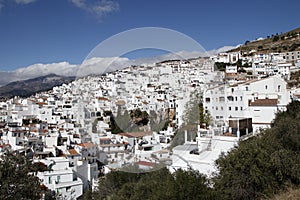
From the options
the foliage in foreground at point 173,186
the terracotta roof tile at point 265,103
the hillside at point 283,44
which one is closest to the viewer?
the foliage in foreground at point 173,186

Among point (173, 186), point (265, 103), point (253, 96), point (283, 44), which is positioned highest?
point (283, 44)

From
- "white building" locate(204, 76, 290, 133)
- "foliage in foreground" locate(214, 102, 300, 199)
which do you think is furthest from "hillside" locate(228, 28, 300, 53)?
"foliage in foreground" locate(214, 102, 300, 199)

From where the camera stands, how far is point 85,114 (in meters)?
3.06

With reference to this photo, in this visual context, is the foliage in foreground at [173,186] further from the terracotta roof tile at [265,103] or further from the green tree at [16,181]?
the terracotta roof tile at [265,103]

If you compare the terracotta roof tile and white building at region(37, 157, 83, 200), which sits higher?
the terracotta roof tile

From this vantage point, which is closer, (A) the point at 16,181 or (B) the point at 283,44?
(A) the point at 16,181

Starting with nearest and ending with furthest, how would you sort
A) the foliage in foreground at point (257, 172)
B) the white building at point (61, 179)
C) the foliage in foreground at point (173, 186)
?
the foliage in foreground at point (173, 186) → the foliage in foreground at point (257, 172) → the white building at point (61, 179)

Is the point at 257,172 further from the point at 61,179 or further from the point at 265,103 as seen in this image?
the point at 61,179

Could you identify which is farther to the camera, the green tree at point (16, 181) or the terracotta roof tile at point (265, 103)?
the terracotta roof tile at point (265, 103)

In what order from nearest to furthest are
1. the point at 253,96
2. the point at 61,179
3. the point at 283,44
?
the point at 61,179 < the point at 253,96 < the point at 283,44

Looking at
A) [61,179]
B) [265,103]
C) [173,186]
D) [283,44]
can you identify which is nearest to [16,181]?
[173,186]

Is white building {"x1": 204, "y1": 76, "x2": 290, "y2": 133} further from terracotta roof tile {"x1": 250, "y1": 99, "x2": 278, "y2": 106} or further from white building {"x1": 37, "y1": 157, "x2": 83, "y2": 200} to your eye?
white building {"x1": 37, "y1": 157, "x2": 83, "y2": 200}

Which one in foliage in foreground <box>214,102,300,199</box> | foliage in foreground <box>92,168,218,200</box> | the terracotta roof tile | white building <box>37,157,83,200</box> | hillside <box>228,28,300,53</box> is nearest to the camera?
foliage in foreground <box>92,168,218,200</box>

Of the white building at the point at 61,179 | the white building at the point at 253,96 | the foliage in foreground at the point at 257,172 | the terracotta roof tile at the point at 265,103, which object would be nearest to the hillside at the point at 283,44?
the white building at the point at 253,96
